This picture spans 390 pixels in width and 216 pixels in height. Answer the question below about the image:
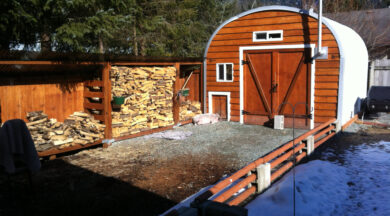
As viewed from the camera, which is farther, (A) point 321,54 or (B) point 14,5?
(A) point 321,54

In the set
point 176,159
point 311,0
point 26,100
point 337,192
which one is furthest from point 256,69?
point 311,0

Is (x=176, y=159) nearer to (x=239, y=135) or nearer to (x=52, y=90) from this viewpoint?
(x=239, y=135)

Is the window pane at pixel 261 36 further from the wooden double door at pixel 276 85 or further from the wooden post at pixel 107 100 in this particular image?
the wooden post at pixel 107 100

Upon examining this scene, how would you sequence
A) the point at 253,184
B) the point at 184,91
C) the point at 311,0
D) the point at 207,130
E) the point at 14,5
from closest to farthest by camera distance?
1. the point at 253,184
2. the point at 14,5
3. the point at 207,130
4. the point at 184,91
5. the point at 311,0

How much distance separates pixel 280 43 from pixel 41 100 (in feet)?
23.3

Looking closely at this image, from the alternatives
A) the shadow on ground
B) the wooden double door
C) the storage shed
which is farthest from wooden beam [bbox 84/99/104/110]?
the wooden double door

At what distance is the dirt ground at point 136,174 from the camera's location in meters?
5.05

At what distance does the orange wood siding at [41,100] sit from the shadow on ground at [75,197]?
169cm

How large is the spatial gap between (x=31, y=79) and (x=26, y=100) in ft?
1.64

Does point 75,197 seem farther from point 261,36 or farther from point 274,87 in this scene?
point 261,36

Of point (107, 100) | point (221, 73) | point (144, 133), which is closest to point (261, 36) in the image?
point (221, 73)

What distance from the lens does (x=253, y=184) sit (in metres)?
5.36

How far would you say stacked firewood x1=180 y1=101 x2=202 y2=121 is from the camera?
11.6 meters

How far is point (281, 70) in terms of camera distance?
1072cm
